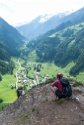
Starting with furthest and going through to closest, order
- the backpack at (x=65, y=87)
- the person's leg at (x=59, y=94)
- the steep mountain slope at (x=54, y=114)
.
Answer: the person's leg at (x=59, y=94) → the backpack at (x=65, y=87) → the steep mountain slope at (x=54, y=114)

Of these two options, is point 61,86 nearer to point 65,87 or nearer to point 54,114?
point 65,87

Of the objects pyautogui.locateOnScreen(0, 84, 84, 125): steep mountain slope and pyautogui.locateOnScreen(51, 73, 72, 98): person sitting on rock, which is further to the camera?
pyautogui.locateOnScreen(51, 73, 72, 98): person sitting on rock

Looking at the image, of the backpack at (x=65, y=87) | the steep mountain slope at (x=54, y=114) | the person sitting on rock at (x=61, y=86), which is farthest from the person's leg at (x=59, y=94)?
the steep mountain slope at (x=54, y=114)

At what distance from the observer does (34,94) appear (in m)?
52.8

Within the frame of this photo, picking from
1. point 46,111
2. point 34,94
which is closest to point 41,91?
point 34,94

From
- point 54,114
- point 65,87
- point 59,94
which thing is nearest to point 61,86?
point 65,87

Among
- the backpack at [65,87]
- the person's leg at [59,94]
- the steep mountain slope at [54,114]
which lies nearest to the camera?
the steep mountain slope at [54,114]

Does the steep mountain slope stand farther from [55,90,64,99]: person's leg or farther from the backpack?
the backpack

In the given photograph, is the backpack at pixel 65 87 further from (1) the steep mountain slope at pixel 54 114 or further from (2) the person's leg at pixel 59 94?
(1) the steep mountain slope at pixel 54 114

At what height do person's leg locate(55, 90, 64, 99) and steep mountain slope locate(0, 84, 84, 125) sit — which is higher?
person's leg locate(55, 90, 64, 99)

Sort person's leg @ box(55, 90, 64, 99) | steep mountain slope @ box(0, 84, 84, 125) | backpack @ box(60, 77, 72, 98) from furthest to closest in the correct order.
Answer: person's leg @ box(55, 90, 64, 99)
backpack @ box(60, 77, 72, 98)
steep mountain slope @ box(0, 84, 84, 125)

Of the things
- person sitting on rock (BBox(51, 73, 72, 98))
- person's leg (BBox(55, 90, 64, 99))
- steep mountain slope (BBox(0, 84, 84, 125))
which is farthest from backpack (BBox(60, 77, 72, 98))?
steep mountain slope (BBox(0, 84, 84, 125))

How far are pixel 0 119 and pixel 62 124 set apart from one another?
17026 mm

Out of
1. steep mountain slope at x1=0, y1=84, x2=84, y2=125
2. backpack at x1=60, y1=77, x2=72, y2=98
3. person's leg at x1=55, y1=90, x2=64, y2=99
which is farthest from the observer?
person's leg at x1=55, y1=90, x2=64, y2=99
